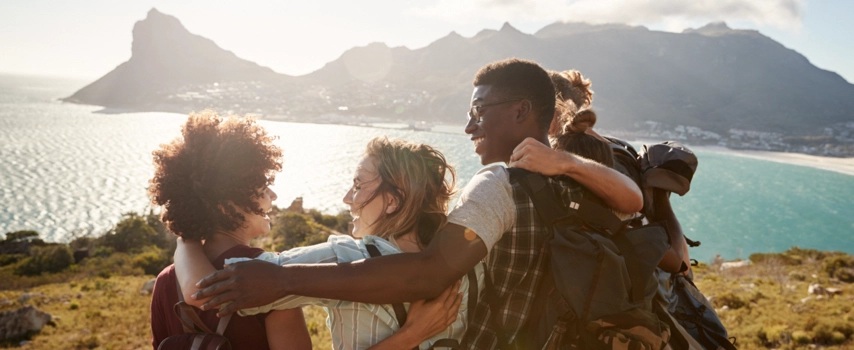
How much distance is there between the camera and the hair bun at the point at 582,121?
2.12 meters

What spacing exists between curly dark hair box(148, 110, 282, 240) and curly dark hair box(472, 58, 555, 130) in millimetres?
1013

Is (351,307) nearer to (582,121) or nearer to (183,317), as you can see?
(183,317)

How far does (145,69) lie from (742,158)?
536 feet

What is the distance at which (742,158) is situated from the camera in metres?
93.9

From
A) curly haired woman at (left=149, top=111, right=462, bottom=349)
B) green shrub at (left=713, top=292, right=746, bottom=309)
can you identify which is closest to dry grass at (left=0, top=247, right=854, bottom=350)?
green shrub at (left=713, top=292, right=746, bottom=309)

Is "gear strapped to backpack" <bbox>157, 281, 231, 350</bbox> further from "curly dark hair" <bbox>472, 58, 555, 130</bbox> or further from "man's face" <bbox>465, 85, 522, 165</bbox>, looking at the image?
"curly dark hair" <bbox>472, 58, 555, 130</bbox>

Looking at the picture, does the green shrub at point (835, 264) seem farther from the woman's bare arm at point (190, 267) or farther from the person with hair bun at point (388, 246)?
the woman's bare arm at point (190, 267)

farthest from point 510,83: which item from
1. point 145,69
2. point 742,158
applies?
point 145,69

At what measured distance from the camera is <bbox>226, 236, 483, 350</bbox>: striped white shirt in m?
1.57

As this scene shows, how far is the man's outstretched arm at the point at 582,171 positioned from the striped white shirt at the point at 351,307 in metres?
0.47

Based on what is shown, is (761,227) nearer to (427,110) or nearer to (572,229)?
(572,229)

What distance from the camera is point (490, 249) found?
1686 millimetres

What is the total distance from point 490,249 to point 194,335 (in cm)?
100

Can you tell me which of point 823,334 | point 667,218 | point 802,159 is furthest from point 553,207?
point 802,159
